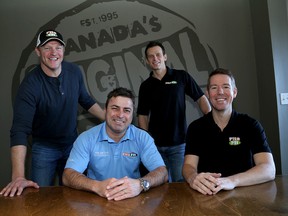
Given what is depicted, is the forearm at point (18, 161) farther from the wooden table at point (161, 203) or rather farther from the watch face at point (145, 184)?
the watch face at point (145, 184)

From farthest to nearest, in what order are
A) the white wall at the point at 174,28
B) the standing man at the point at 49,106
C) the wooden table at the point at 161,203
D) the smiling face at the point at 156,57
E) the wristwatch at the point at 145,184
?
the white wall at the point at 174,28 → the smiling face at the point at 156,57 → the standing man at the point at 49,106 → the wristwatch at the point at 145,184 → the wooden table at the point at 161,203

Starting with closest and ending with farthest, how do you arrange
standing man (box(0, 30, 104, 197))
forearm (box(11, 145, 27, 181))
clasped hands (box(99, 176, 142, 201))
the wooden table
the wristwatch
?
the wooden table
clasped hands (box(99, 176, 142, 201))
the wristwatch
forearm (box(11, 145, 27, 181))
standing man (box(0, 30, 104, 197))

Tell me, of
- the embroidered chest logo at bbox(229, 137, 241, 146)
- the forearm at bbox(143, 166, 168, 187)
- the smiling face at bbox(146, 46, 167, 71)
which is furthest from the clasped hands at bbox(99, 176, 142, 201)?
the smiling face at bbox(146, 46, 167, 71)

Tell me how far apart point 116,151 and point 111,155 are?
Result: 4 centimetres

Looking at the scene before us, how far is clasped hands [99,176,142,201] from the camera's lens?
1395 millimetres

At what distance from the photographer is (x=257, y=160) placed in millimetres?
1720

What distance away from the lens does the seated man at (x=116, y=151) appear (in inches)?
68.9

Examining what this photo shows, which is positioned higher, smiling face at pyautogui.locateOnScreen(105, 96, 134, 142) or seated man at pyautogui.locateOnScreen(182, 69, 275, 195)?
smiling face at pyautogui.locateOnScreen(105, 96, 134, 142)

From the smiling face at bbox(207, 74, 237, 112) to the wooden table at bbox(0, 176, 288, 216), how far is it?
535 mm

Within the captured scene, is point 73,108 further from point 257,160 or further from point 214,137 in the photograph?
point 257,160

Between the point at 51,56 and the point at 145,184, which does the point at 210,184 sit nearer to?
the point at 145,184

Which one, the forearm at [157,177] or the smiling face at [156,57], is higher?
the smiling face at [156,57]

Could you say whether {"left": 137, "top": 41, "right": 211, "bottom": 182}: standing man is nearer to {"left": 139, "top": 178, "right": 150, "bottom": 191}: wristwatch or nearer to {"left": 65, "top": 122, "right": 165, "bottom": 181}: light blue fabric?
{"left": 65, "top": 122, "right": 165, "bottom": 181}: light blue fabric

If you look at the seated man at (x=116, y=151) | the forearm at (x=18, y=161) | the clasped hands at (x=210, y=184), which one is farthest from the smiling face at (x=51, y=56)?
the clasped hands at (x=210, y=184)
